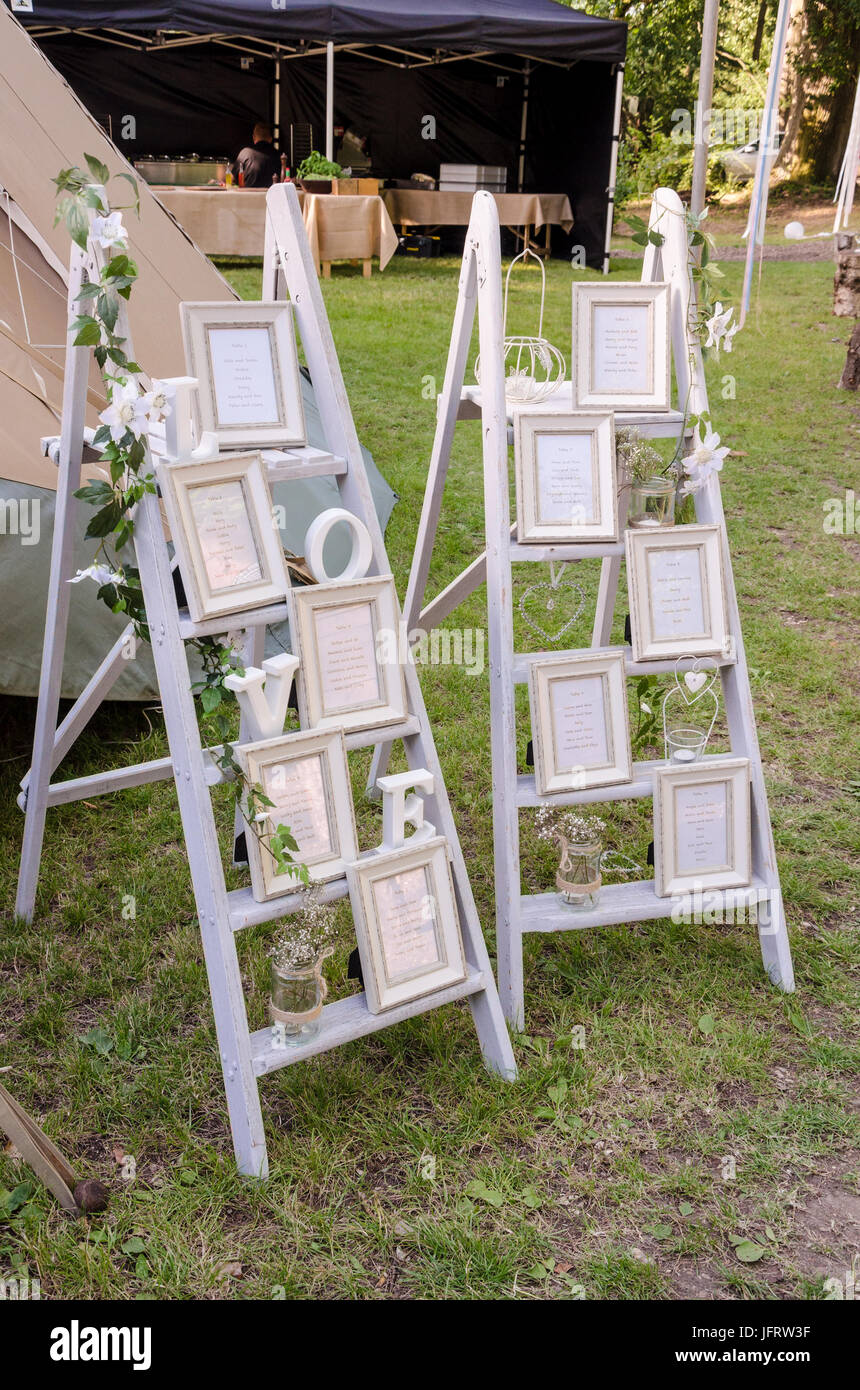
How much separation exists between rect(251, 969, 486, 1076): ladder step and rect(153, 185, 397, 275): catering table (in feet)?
26.1

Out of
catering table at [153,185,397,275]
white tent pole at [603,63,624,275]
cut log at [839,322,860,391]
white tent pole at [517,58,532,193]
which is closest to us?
cut log at [839,322,860,391]

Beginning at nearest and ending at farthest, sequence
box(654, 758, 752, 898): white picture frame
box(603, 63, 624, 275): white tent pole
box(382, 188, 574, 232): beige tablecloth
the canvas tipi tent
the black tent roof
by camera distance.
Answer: box(654, 758, 752, 898): white picture frame < the canvas tipi tent < the black tent roof < box(603, 63, 624, 275): white tent pole < box(382, 188, 574, 232): beige tablecloth

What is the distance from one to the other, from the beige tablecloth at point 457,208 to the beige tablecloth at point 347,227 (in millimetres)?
1192

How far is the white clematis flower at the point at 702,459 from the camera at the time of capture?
2180 millimetres

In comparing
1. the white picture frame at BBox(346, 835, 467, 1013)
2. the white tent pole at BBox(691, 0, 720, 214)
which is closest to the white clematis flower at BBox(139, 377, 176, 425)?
the white picture frame at BBox(346, 835, 467, 1013)

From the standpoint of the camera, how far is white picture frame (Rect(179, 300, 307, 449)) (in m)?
1.87

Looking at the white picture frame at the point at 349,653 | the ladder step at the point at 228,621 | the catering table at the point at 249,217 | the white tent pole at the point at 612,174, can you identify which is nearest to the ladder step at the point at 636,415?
the white picture frame at the point at 349,653

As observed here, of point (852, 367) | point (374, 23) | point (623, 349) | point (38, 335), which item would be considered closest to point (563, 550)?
point (623, 349)

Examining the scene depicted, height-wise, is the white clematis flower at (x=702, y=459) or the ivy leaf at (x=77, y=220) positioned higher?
the ivy leaf at (x=77, y=220)

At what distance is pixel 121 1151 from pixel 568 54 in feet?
31.3

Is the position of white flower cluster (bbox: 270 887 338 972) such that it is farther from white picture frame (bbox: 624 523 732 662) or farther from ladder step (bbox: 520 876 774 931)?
white picture frame (bbox: 624 523 732 662)

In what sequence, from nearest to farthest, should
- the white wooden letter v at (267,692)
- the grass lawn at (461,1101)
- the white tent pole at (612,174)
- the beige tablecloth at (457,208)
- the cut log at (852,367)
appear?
the grass lawn at (461,1101) → the white wooden letter v at (267,692) → the cut log at (852,367) → the white tent pole at (612,174) → the beige tablecloth at (457,208)

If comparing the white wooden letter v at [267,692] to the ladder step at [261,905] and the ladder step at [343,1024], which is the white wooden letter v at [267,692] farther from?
the ladder step at [343,1024]
